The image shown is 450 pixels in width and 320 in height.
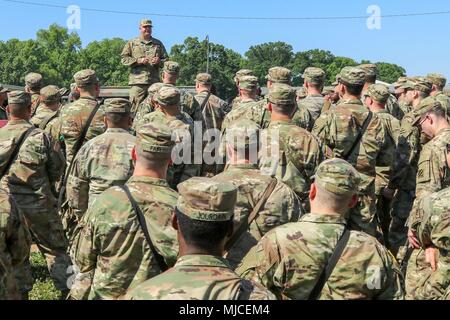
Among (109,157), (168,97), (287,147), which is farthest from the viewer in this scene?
(168,97)

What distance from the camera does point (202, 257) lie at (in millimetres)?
3029

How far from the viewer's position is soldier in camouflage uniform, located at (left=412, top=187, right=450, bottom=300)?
183 inches

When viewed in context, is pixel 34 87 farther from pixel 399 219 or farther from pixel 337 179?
pixel 337 179

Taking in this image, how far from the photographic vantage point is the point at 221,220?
317cm

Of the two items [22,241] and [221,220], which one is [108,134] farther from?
[221,220]

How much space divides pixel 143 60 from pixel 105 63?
262 feet

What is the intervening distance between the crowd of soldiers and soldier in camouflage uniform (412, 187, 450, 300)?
12 millimetres

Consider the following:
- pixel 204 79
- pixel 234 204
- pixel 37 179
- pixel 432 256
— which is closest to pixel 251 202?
pixel 432 256

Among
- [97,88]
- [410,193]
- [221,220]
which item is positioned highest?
[97,88]

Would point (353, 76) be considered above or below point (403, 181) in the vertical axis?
above

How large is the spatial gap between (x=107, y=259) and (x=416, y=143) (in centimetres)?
630

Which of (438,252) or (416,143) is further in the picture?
(416,143)

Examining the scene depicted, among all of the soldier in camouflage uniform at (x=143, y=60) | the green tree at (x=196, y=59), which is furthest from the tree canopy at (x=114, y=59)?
the soldier in camouflage uniform at (x=143, y=60)
